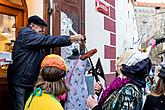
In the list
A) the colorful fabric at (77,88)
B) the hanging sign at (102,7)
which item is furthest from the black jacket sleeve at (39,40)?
the hanging sign at (102,7)

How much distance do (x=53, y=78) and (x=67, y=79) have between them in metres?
1.42

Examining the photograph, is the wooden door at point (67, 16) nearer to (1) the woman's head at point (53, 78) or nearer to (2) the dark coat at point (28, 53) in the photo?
(2) the dark coat at point (28, 53)

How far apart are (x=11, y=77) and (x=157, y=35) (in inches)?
492

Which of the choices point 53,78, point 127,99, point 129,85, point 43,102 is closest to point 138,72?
point 129,85

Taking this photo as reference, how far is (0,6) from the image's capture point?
4.29 meters

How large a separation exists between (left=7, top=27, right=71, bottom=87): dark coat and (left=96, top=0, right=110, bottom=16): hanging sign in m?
2.75

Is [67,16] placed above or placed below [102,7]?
below

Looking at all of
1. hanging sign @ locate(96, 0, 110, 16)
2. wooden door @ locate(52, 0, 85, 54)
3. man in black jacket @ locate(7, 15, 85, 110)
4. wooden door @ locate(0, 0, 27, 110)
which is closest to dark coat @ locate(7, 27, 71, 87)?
man in black jacket @ locate(7, 15, 85, 110)

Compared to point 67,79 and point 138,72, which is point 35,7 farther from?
point 138,72

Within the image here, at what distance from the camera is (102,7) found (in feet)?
22.0

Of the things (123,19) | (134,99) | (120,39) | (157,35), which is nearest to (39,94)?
(134,99)

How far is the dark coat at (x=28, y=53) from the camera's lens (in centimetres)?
372

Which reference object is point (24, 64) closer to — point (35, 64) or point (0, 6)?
point (35, 64)

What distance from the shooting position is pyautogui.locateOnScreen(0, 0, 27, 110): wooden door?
422 centimetres
